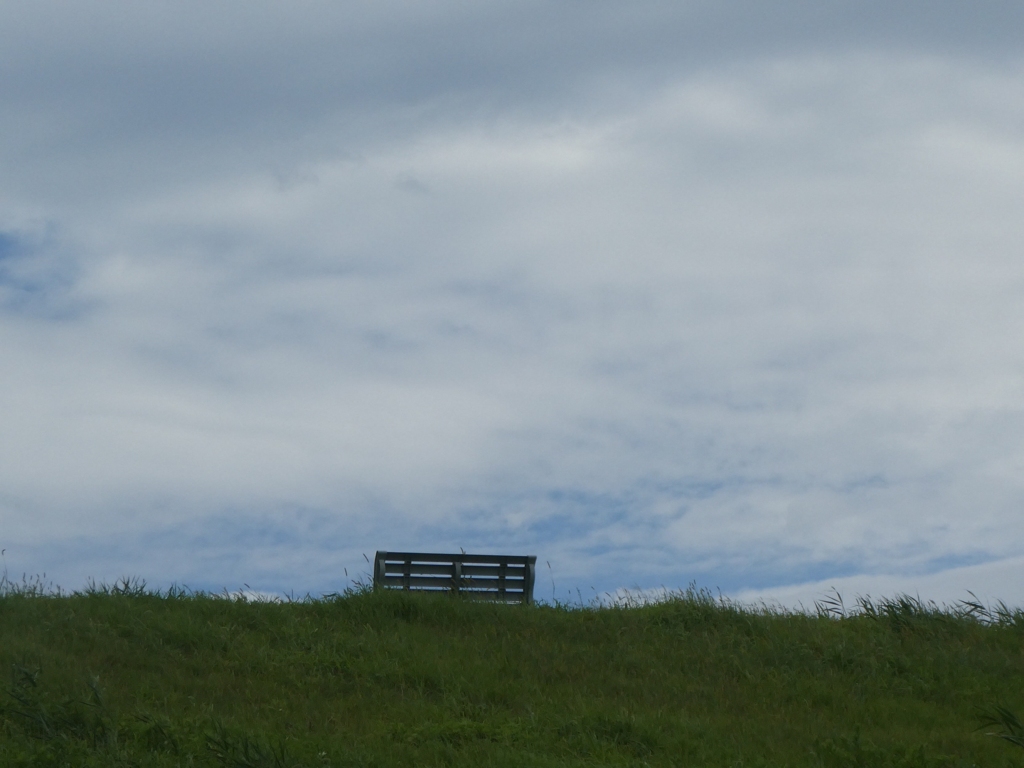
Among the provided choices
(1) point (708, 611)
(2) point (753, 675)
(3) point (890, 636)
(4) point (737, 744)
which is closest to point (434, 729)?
(4) point (737, 744)

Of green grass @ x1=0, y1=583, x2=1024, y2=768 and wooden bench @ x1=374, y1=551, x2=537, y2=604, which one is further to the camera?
wooden bench @ x1=374, y1=551, x2=537, y2=604

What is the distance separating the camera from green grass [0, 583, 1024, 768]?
27.2ft

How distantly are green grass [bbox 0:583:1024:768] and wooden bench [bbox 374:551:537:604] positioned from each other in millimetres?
1354

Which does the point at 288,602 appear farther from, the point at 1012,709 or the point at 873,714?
the point at 1012,709

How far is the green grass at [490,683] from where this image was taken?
8281mm

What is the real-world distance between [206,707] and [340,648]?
215 cm

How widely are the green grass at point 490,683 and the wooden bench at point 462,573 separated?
135cm

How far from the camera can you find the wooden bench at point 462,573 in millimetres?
14445

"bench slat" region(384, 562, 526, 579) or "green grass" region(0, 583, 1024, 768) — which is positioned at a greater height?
"bench slat" region(384, 562, 526, 579)

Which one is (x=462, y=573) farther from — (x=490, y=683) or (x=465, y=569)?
(x=490, y=683)

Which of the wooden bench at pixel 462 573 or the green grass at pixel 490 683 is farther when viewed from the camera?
the wooden bench at pixel 462 573

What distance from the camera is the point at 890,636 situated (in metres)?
12.1

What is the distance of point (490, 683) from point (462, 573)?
4.54 m

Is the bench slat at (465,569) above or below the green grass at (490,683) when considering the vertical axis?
above
